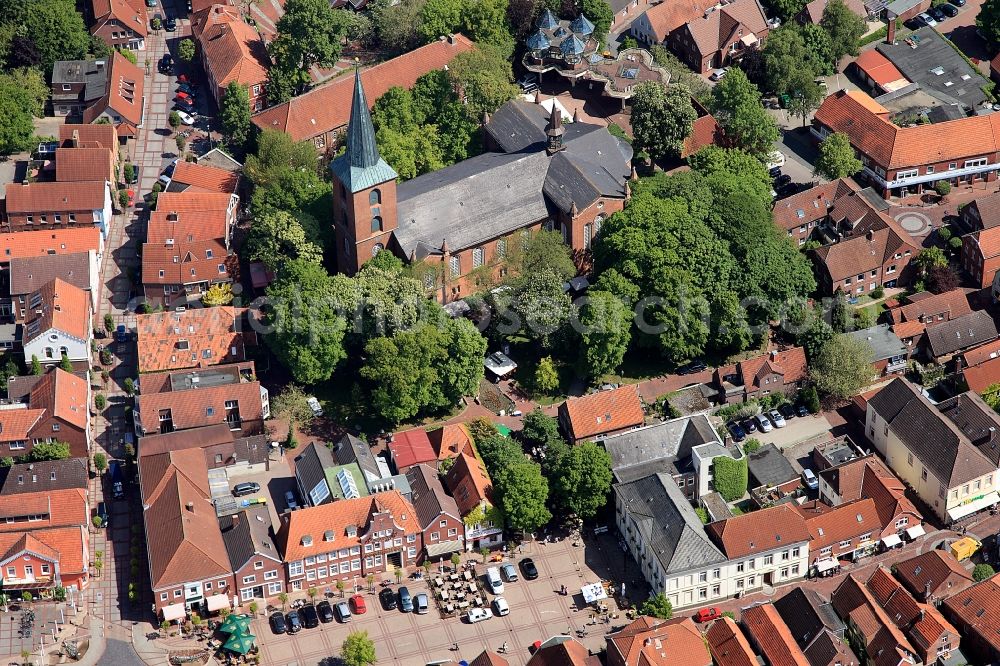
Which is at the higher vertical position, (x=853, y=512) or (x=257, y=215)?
(x=257, y=215)

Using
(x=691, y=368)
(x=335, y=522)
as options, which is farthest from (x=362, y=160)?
(x=691, y=368)

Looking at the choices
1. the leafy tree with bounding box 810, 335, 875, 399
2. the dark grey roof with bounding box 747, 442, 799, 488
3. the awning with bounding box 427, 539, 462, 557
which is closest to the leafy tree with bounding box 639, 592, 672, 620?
the awning with bounding box 427, 539, 462, 557

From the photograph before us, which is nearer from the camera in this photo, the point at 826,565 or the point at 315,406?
the point at 826,565

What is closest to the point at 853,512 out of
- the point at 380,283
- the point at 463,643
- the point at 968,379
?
the point at 968,379

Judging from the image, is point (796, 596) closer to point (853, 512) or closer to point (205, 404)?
point (853, 512)

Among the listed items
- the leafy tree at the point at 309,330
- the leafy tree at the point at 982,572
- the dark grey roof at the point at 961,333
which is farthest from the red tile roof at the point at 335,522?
the dark grey roof at the point at 961,333

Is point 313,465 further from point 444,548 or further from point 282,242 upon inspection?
point 282,242
